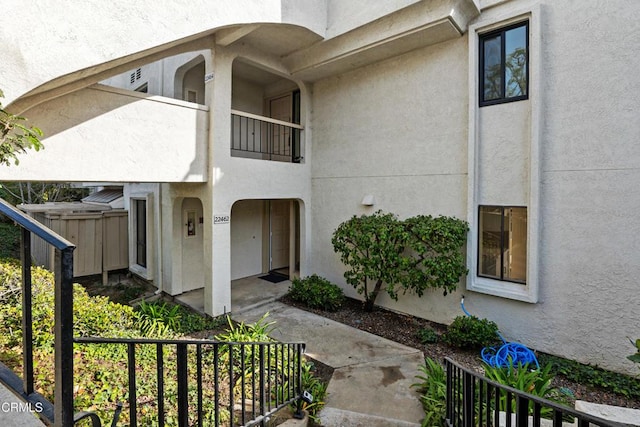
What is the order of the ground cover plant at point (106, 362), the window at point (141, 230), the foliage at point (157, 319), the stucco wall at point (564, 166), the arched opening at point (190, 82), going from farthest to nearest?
the window at point (141, 230) → the arched opening at point (190, 82) → the foliage at point (157, 319) → the stucco wall at point (564, 166) → the ground cover plant at point (106, 362)

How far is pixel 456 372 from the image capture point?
12.1 ft

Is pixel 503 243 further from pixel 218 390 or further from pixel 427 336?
pixel 218 390

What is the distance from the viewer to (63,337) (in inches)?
43.5

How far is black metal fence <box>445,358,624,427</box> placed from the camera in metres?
1.91

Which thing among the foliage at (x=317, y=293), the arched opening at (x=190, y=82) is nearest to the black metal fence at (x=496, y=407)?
the foliage at (x=317, y=293)

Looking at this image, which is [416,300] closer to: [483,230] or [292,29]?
[483,230]

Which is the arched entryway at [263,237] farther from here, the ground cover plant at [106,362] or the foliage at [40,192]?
the foliage at [40,192]

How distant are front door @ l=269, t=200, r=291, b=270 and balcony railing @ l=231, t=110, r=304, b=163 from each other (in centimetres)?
179

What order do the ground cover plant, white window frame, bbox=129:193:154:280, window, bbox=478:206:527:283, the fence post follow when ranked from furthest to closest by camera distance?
white window frame, bbox=129:193:154:280 → window, bbox=478:206:527:283 → the ground cover plant → the fence post

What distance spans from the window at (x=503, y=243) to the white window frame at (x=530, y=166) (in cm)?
14

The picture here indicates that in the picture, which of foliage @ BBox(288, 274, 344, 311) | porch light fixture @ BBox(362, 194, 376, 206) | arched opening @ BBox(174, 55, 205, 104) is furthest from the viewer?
arched opening @ BBox(174, 55, 205, 104)

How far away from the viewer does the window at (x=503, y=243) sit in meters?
6.29

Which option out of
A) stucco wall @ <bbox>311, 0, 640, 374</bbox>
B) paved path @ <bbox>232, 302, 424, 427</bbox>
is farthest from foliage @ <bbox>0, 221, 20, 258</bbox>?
stucco wall @ <bbox>311, 0, 640, 374</bbox>

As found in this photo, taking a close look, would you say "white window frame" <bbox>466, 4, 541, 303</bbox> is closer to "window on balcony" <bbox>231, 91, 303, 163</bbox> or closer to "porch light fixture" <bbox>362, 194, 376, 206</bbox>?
"porch light fixture" <bbox>362, 194, 376, 206</bbox>
